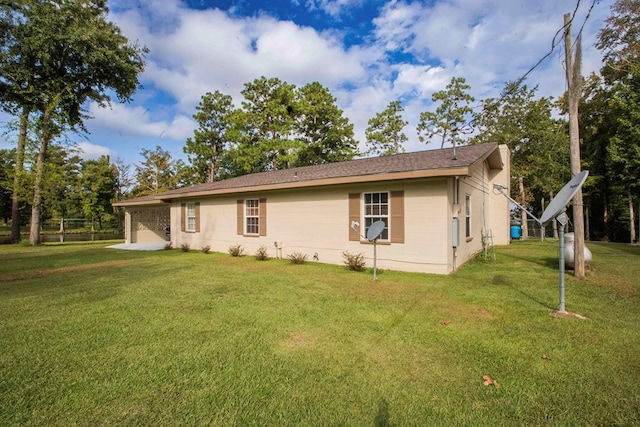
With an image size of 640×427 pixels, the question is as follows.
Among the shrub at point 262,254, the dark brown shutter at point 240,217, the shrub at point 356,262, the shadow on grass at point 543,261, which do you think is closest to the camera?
the shrub at point 356,262

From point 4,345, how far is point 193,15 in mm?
10771

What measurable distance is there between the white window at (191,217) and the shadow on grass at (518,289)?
12.1m

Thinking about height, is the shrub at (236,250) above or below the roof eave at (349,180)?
below

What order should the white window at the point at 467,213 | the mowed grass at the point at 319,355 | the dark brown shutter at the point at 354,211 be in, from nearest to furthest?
the mowed grass at the point at 319,355
the dark brown shutter at the point at 354,211
the white window at the point at 467,213

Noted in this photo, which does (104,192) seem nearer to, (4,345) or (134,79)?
(134,79)

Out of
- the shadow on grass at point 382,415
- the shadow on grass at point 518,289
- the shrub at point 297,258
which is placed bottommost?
the shadow on grass at point 382,415

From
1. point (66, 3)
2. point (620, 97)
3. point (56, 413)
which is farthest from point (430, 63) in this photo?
point (66, 3)

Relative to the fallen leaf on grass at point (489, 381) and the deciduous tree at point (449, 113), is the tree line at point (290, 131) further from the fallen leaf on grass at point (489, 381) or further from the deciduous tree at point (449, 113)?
the fallen leaf on grass at point (489, 381)

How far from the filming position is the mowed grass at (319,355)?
2189mm

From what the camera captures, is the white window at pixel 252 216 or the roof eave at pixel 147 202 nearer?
the white window at pixel 252 216

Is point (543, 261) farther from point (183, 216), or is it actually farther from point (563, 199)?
point (183, 216)

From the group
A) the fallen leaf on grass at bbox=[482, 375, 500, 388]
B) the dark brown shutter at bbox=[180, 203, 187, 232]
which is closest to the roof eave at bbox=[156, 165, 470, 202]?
the dark brown shutter at bbox=[180, 203, 187, 232]

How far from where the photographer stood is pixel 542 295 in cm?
527

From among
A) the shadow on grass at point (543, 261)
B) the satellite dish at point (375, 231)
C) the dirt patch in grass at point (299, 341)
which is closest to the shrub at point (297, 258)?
the satellite dish at point (375, 231)
